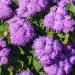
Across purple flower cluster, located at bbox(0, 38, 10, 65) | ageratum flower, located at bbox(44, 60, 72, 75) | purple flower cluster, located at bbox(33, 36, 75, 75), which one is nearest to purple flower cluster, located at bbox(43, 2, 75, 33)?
purple flower cluster, located at bbox(33, 36, 75, 75)

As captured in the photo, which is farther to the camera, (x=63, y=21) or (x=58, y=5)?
(x=58, y=5)

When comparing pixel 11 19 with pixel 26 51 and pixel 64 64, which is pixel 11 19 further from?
pixel 64 64

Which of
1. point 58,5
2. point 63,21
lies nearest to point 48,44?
point 63,21

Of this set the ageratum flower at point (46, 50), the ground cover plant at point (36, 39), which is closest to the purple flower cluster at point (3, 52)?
the ground cover plant at point (36, 39)

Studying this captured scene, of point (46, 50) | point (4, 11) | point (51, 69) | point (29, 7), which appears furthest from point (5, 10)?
point (51, 69)

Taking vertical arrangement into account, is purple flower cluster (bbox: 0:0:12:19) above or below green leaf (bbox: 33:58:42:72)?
above

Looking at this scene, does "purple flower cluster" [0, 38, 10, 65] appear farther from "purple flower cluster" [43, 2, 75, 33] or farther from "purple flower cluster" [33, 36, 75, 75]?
"purple flower cluster" [43, 2, 75, 33]
